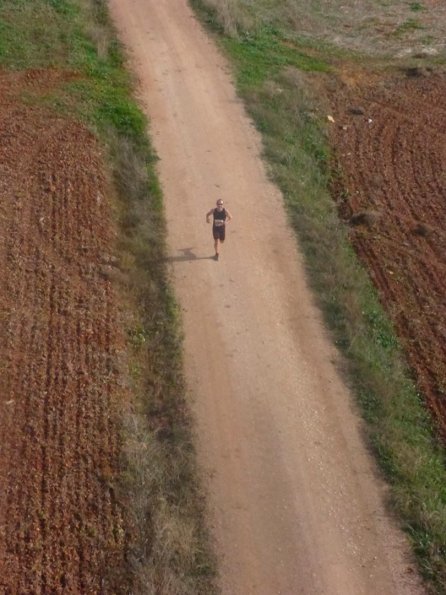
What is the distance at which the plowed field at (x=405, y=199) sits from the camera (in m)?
15.9

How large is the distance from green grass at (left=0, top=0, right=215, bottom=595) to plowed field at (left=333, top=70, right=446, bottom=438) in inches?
186

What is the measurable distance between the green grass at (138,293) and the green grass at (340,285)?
3.18 meters

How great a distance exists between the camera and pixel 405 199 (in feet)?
65.5

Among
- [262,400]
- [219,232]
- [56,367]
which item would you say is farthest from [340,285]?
[56,367]

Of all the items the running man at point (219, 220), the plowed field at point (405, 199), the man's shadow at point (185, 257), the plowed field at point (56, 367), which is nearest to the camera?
the plowed field at point (56, 367)

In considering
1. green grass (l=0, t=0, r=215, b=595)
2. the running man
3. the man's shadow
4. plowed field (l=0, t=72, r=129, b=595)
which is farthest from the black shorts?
plowed field (l=0, t=72, r=129, b=595)

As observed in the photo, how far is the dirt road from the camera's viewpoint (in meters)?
11.7

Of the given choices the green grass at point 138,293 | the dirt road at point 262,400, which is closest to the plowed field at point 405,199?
the dirt road at point 262,400

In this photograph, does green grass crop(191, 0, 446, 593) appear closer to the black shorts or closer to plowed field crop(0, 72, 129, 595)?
the black shorts

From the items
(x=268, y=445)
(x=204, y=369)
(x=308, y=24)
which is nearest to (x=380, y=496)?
(x=268, y=445)

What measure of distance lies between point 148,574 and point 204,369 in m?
4.37

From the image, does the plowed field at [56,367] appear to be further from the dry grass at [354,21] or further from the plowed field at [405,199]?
the dry grass at [354,21]

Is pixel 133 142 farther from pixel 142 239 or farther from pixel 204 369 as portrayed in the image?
pixel 204 369

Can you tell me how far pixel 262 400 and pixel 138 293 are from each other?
3675 millimetres
